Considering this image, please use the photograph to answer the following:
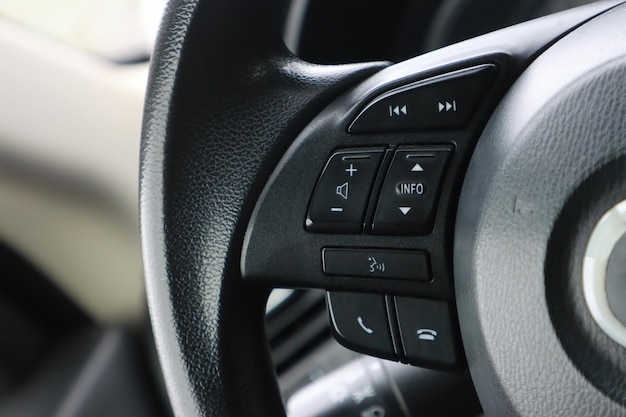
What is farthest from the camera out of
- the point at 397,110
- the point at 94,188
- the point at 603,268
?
the point at 94,188

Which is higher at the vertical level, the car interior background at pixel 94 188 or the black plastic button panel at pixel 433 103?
the black plastic button panel at pixel 433 103

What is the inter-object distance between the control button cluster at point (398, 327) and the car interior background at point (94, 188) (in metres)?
0.49

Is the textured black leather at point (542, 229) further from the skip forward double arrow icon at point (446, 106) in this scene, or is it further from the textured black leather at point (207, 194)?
the textured black leather at point (207, 194)

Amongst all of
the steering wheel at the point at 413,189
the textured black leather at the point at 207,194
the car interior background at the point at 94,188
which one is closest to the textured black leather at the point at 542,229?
the steering wheel at the point at 413,189

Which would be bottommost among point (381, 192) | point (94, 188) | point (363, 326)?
point (94, 188)

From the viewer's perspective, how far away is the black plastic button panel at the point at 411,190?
0.58 meters

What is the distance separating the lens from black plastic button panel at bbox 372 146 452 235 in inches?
23.0

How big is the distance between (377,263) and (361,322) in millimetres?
51

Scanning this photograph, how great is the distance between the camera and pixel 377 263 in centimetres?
61

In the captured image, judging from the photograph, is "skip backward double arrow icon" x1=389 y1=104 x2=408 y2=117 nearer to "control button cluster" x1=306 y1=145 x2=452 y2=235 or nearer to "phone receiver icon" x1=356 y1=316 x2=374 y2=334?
"control button cluster" x1=306 y1=145 x2=452 y2=235

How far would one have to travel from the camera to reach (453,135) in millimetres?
584

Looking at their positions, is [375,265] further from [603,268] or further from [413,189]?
[603,268]

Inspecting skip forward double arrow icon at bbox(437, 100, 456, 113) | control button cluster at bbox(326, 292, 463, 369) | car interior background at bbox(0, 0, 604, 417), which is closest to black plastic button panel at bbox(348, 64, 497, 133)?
skip forward double arrow icon at bbox(437, 100, 456, 113)

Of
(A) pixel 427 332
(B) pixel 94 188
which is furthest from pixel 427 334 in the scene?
(B) pixel 94 188
